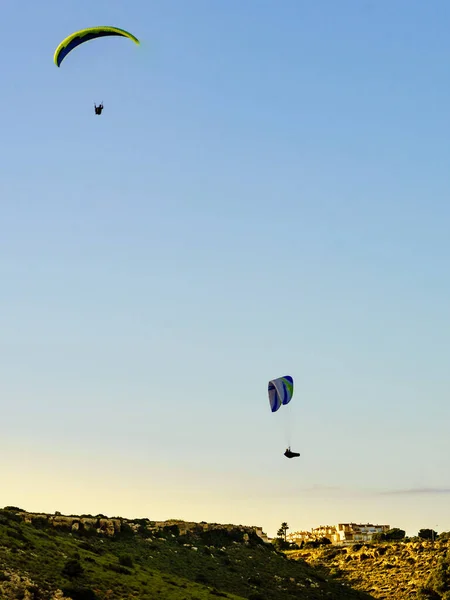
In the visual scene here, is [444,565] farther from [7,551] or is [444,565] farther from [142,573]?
[7,551]

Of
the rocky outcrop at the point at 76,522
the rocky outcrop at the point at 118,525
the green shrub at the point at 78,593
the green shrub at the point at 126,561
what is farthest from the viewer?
the rocky outcrop at the point at 118,525

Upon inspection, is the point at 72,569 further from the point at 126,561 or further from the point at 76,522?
the point at 76,522

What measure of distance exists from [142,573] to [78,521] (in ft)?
56.2

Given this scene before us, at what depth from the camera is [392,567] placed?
99.0m

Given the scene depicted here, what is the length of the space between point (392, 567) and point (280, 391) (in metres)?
→ 50.3

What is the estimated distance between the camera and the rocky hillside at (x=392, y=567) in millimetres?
89375

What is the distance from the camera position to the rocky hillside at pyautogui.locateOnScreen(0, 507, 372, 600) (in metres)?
57.2

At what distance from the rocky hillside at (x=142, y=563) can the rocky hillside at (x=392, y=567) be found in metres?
3.44

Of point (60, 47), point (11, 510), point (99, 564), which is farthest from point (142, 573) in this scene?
point (60, 47)

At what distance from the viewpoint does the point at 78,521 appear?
84.9 meters

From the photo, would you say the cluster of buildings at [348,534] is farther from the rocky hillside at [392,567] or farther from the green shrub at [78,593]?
the green shrub at [78,593]

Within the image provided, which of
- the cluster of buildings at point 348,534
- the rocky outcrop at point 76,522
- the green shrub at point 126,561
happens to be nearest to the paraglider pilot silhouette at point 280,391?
A: the green shrub at point 126,561

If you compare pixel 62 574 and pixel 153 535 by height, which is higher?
pixel 153 535

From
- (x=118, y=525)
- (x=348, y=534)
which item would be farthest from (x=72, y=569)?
(x=348, y=534)
